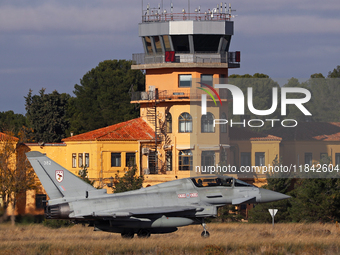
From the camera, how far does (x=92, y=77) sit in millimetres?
113000

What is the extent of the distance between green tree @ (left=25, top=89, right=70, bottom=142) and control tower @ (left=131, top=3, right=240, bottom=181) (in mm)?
27610

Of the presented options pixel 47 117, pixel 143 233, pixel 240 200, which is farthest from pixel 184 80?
pixel 143 233

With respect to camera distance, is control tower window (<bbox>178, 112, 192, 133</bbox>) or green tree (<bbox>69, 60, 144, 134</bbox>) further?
green tree (<bbox>69, 60, 144, 134</bbox>)

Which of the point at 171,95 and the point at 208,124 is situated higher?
the point at 171,95

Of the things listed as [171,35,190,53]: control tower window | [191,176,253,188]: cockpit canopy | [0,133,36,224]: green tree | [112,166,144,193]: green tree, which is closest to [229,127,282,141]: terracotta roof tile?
[171,35,190,53]: control tower window

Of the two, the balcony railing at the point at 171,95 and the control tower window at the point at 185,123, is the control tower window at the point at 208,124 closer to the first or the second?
the control tower window at the point at 185,123

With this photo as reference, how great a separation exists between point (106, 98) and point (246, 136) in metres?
38.5

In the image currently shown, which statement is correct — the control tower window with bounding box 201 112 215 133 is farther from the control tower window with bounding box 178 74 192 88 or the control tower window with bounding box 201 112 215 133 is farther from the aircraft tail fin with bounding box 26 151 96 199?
the aircraft tail fin with bounding box 26 151 96 199

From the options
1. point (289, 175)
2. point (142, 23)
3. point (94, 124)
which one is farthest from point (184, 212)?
point (94, 124)

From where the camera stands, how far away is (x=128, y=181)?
212 feet

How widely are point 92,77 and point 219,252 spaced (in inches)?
3500

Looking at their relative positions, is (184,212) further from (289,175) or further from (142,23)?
(142,23)

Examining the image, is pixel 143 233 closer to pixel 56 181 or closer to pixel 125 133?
pixel 56 181

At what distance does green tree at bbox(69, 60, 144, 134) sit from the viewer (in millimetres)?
100312
